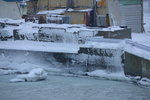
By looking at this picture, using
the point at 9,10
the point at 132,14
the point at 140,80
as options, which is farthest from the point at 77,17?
the point at 9,10

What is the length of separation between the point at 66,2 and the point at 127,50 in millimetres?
8293

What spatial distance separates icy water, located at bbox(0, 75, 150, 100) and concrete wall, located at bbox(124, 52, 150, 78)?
1.96 ft

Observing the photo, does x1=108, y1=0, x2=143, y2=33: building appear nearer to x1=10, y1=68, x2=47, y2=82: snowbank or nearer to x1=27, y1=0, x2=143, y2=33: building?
x1=27, y1=0, x2=143, y2=33: building

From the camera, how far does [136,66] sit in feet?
29.2

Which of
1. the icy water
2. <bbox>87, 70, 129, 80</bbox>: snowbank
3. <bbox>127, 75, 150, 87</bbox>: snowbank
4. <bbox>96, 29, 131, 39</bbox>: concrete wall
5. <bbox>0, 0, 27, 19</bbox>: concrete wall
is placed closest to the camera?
the icy water

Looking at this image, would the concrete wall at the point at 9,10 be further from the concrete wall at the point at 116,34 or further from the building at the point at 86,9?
the concrete wall at the point at 116,34

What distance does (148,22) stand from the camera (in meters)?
27.2

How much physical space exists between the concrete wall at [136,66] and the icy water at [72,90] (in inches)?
23.5

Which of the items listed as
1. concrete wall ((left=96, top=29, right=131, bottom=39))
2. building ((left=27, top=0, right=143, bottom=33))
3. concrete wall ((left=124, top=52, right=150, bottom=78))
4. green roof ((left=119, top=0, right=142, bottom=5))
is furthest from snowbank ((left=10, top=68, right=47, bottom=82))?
green roof ((left=119, top=0, right=142, bottom=5))

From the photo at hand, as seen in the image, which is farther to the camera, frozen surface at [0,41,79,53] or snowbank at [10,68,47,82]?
frozen surface at [0,41,79,53]

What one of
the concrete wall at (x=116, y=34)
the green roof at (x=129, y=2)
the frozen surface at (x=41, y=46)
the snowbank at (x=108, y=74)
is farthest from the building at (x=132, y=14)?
the snowbank at (x=108, y=74)

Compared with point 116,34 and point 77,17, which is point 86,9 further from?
point 116,34

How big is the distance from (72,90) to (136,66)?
7.38 ft

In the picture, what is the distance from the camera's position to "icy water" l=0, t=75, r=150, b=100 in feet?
23.8
